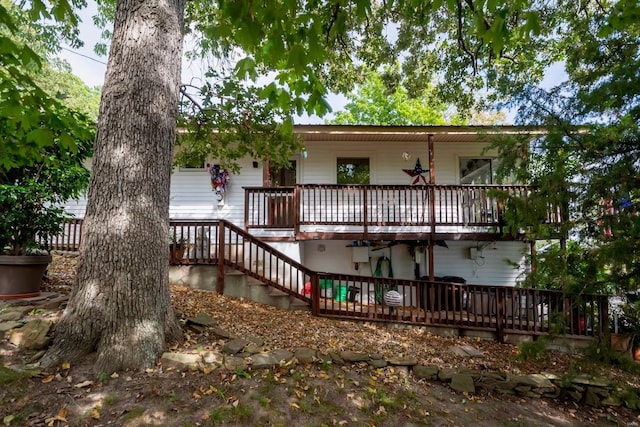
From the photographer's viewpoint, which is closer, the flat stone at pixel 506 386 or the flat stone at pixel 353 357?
the flat stone at pixel 353 357

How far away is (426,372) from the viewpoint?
13.6 feet

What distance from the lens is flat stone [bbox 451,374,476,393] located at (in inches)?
157

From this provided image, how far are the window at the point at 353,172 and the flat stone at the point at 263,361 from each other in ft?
24.0

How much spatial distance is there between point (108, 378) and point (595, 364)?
5.27 metres

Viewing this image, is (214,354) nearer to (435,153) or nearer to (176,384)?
(176,384)

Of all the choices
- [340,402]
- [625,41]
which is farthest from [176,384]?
[625,41]

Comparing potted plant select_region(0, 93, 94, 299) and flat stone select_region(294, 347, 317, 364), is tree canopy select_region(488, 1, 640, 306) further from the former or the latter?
potted plant select_region(0, 93, 94, 299)

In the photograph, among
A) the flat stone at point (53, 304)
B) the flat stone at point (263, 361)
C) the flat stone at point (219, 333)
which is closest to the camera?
the flat stone at point (263, 361)

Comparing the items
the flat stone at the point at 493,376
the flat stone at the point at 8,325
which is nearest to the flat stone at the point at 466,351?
the flat stone at the point at 493,376

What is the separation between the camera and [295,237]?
26.7 ft

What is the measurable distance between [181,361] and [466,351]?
4753 mm

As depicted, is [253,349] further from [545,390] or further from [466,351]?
[545,390]

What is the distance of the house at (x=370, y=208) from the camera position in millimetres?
8039

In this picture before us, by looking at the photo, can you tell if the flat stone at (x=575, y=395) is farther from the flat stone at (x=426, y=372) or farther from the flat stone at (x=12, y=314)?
the flat stone at (x=12, y=314)
